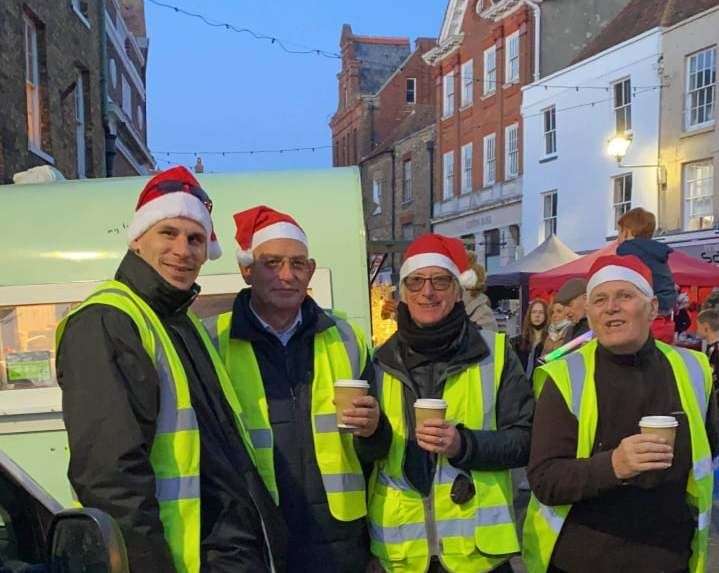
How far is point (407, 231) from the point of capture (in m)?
36.7

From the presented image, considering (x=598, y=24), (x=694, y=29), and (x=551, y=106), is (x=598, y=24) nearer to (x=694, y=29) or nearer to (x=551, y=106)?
(x=551, y=106)

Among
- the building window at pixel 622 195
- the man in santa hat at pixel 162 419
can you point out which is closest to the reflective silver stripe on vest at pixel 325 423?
the man in santa hat at pixel 162 419

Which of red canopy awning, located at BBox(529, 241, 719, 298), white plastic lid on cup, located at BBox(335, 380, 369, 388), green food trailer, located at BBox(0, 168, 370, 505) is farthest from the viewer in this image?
red canopy awning, located at BBox(529, 241, 719, 298)

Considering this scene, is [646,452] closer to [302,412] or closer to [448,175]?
[302,412]

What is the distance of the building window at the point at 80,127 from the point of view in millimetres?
13352

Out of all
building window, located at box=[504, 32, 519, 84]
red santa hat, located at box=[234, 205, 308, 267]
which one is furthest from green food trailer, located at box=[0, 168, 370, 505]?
building window, located at box=[504, 32, 519, 84]

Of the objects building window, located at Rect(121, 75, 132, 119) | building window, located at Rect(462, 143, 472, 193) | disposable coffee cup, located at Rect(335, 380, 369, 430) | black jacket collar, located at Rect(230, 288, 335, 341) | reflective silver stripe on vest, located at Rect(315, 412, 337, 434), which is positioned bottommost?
reflective silver stripe on vest, located at Rect(315, 412, 337, 434)

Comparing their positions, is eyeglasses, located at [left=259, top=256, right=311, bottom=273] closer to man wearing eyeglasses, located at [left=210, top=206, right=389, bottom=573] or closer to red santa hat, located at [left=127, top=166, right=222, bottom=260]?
man wearing eyeglasses, located at [left=210, top=206, right=389, bottom=573]

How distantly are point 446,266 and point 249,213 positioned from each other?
802 millimetres

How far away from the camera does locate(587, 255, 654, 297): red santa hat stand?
270 centimetres

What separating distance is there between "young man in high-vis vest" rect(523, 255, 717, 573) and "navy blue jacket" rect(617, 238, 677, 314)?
88.6 inches

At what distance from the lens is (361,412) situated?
239 centimetres

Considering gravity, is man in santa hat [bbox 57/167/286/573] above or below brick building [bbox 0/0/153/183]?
below

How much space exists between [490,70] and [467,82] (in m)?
1.80
